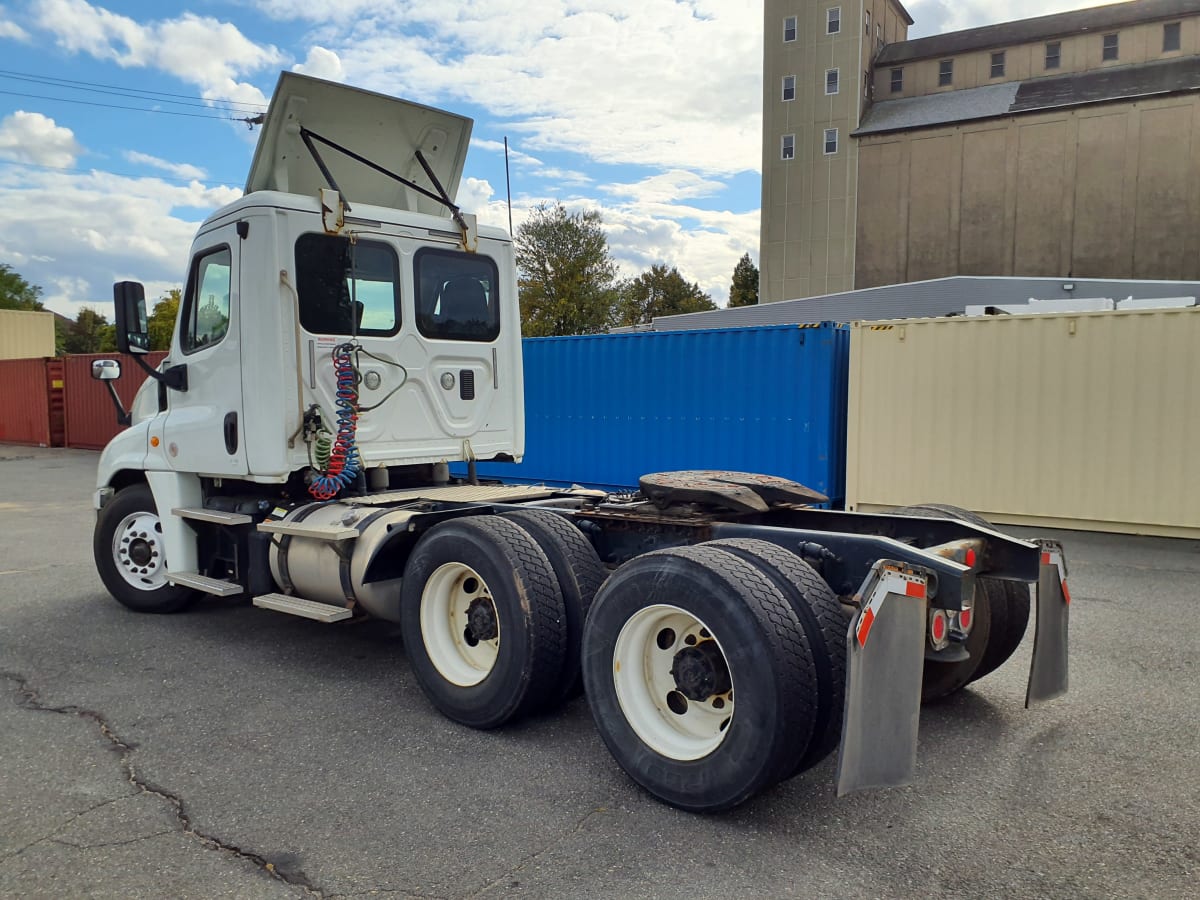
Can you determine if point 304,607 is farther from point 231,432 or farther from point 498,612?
point 498,612

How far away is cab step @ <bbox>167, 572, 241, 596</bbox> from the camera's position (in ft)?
18.6

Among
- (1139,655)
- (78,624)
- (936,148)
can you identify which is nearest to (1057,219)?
(936,148)

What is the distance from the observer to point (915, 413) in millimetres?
11445

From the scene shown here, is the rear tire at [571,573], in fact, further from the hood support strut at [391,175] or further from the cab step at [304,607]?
the hood support strut at [391,175]

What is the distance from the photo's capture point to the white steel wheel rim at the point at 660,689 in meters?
3.63

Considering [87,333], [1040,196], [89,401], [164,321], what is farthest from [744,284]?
[87,333]

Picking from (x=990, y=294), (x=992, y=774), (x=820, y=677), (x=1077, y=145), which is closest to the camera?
(x=820, y=677)

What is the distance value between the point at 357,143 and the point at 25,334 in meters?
41.0

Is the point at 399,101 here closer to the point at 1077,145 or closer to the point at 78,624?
the point at 78,624

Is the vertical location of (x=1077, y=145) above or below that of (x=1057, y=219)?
above

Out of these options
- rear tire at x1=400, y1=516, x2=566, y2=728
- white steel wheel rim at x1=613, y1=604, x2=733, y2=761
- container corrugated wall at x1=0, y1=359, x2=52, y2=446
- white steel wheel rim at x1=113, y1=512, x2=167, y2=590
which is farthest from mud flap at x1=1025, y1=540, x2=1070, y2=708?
container corrugated wall at x1=0, y1=359, x2=52, y2=446

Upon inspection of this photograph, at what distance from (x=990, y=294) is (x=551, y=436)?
19.5 m

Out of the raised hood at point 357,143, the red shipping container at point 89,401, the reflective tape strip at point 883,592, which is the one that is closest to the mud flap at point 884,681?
the reflective tape strip at point 883,592

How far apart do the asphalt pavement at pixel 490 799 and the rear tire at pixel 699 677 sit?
0.71ft
